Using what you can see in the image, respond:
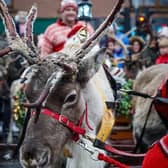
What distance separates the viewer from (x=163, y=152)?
13.2ft

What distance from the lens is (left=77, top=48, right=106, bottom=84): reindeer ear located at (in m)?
5.21

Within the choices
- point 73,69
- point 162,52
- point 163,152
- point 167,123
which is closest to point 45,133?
point 73,69

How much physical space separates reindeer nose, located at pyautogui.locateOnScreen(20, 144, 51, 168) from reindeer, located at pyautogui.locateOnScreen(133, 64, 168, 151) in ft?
8.42

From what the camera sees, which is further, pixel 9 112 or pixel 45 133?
pixel 9 112

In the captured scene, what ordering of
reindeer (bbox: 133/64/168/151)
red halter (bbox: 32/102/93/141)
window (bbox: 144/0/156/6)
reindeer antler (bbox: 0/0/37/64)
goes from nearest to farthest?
1. red halter (bbox: 32/102/93/141)
2. reindeer antler (bbox: 0/0/37/64)
3. reindeer (bbox: 133/64/168/151)
4. window (bbox: 144/0/156/6)

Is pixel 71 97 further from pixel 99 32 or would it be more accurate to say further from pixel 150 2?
pixel 150 2

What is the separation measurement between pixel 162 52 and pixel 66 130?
4503 mm

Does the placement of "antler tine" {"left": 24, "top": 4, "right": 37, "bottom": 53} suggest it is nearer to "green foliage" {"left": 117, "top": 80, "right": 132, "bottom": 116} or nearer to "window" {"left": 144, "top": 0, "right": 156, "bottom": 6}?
"green foliage" {"left": 117, "top": 80, "right": 132, "bottom": 116}

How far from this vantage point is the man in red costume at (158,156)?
3994mm

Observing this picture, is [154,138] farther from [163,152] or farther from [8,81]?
[8,81]

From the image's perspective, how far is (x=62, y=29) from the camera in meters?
7.55

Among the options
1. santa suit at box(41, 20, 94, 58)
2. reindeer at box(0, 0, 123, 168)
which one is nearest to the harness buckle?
reindeer at box(0, 0, 123, 168)

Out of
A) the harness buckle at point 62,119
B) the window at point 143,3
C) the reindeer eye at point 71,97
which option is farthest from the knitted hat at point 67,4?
the window at point 143,3

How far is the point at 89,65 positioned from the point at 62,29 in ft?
7.83
